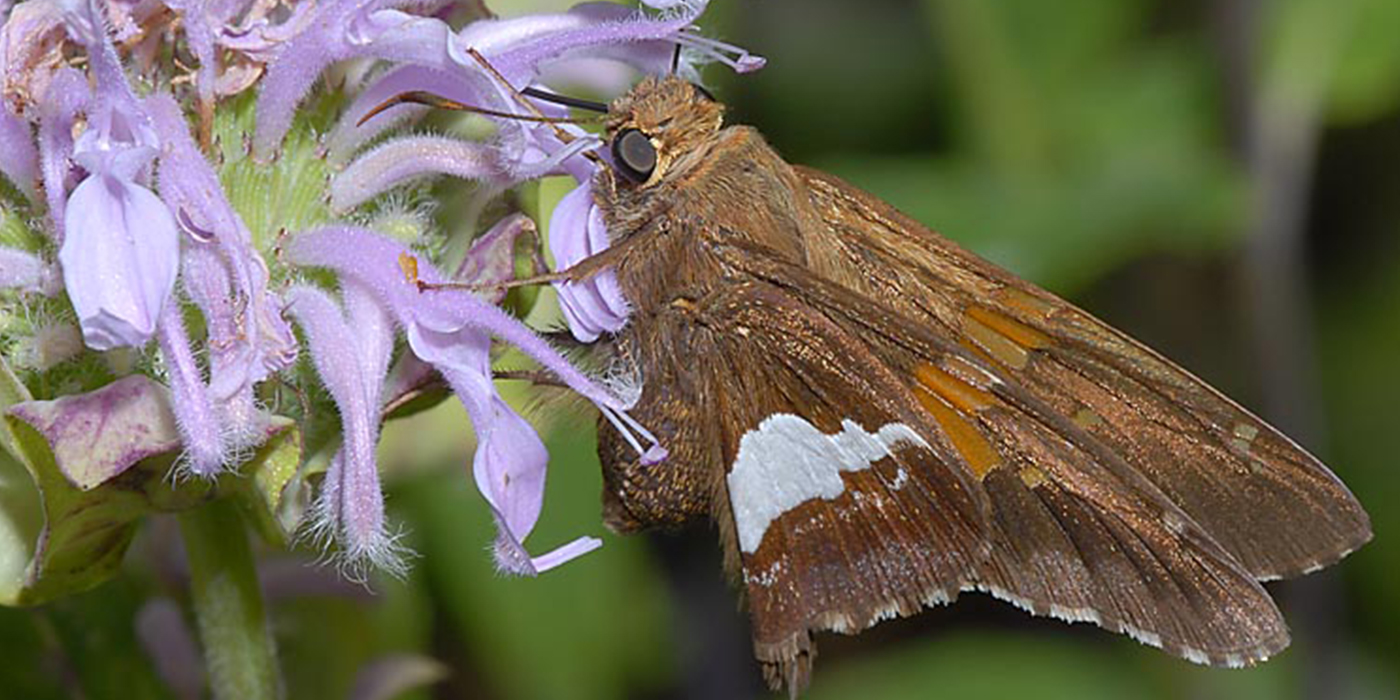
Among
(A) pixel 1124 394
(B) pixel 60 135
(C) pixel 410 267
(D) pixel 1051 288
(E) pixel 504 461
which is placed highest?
(B) pixel 60 135

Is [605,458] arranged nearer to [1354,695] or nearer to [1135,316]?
[1135,316]

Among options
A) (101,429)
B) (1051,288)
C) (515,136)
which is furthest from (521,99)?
(1051,288)

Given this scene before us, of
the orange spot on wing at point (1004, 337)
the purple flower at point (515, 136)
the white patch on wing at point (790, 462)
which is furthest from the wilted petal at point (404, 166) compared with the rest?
the orange spot on wing at point (1004, 337)

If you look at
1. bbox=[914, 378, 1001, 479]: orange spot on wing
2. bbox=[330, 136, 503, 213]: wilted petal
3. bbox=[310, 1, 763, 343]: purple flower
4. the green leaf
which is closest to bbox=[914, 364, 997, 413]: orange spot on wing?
bbox=[914, 378, 1001, 479]: orange spot on wing

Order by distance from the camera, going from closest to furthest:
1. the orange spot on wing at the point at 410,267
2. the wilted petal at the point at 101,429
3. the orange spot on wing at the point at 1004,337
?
the wilted petal at the point at 101,429
the orange spot on wing at the point at 410,267
the orange spot on wing at the point at 1004,337

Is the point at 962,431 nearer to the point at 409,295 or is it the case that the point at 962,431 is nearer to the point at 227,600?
the point at 409,295

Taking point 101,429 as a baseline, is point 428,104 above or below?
above

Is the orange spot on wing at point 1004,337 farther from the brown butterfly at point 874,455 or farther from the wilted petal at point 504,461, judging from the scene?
the wilted petal at point 504,461
